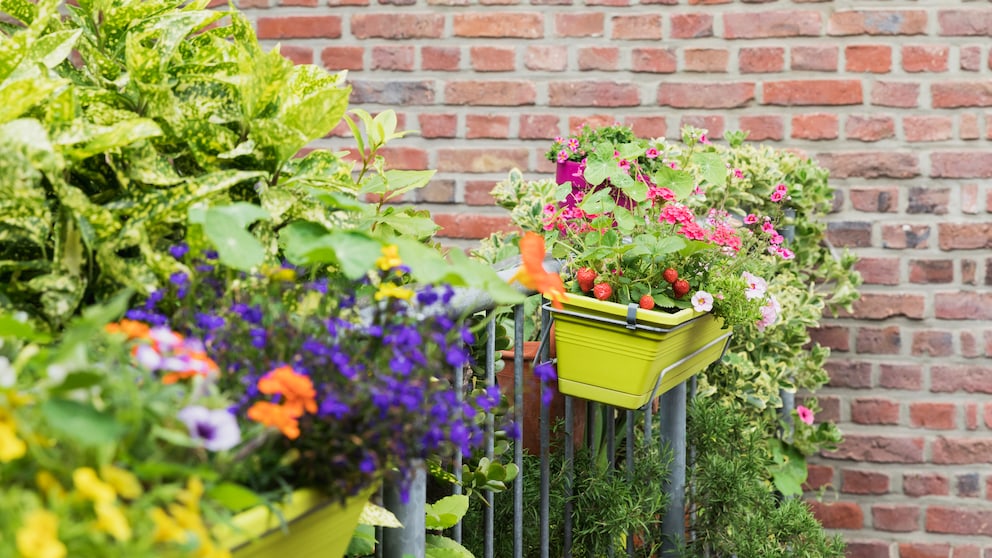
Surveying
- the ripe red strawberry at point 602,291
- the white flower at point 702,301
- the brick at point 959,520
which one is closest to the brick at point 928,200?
the brick at point 959,520

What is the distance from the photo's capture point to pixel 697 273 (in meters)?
1.42

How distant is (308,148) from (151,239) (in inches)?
76.8

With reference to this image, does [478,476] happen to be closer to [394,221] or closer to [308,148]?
[394,221]

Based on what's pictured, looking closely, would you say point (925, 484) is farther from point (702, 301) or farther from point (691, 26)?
point (702, 301)

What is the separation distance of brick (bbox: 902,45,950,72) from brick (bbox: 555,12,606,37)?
827 millimetres

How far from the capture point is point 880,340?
2.56 metres

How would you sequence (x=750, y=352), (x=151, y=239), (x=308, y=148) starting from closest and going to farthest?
(x=151, y=239)
(x=750, y=352)
(x=308, y=148)

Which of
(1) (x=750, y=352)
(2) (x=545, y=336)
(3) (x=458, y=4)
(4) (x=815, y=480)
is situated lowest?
(4) (x=815, y=480)

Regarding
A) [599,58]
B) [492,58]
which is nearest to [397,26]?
[492,58]

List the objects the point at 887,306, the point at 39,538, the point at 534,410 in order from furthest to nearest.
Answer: the point at 887,306 → the point at 534,410 → the point at 39,538

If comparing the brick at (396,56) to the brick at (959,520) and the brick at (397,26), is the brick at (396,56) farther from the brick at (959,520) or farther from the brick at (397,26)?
the brick at (959,520)

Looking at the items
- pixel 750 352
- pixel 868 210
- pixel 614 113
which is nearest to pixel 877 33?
pixel 868 210

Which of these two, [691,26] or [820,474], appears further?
[820,474]

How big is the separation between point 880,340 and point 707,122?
0.78 meters
